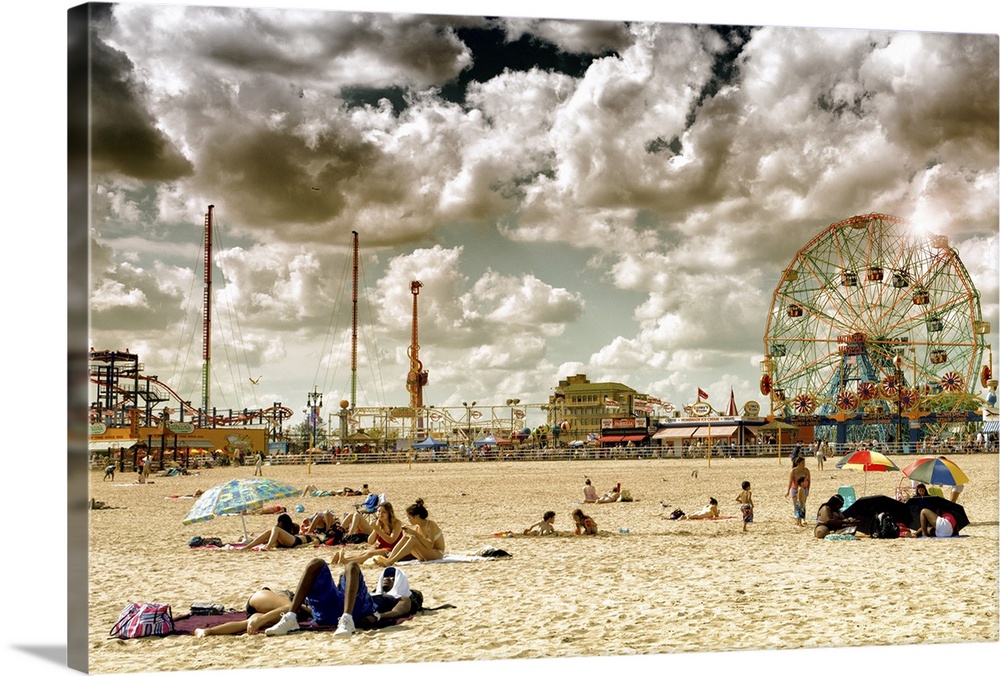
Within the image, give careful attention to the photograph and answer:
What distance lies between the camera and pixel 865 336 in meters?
24.2

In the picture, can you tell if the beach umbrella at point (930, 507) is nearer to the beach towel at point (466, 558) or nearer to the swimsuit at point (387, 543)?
the beach towel at point (466, 558)

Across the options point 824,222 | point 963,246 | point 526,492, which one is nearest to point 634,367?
point 526,492

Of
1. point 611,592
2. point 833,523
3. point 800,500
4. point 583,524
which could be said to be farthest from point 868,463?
point 611,592

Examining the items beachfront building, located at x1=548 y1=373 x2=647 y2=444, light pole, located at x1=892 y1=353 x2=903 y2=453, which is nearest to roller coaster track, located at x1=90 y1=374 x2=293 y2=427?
beachfront building, located at x1=548 y1=373 x2=647 y2=444

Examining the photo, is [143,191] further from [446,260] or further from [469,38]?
[446,260]

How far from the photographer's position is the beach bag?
587cm

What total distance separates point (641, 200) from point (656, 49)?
8.84 ft

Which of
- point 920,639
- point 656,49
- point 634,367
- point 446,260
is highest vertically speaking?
point 656,49

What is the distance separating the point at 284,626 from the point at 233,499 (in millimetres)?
2677

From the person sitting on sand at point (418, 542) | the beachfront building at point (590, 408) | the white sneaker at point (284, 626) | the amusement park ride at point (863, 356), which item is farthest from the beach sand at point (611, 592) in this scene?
the beachfront building at point (590, 408)

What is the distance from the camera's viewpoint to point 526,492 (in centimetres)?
1848

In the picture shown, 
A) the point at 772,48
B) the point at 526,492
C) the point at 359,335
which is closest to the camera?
the point at 772,48

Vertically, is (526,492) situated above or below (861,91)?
below

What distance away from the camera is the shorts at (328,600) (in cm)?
593
